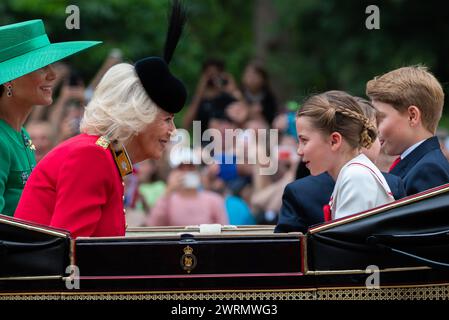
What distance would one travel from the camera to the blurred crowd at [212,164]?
7520 millimetres

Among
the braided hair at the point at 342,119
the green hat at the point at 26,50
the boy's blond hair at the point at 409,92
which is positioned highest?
the green hat at the point at 26,50

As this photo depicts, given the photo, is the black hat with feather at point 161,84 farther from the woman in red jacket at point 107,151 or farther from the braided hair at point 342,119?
the braided hair at point 342,119

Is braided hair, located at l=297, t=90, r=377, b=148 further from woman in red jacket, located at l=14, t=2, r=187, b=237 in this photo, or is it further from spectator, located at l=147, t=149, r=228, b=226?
spectator, located at l=147, t=149, r=228, b=226

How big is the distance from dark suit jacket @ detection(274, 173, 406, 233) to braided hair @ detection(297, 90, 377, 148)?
0.19 m

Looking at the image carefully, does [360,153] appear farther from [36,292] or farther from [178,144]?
[178,144]

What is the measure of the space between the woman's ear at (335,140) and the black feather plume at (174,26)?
2.44 feet

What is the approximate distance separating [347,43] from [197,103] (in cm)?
674

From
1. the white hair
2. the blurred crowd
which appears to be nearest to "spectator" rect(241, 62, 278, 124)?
the blurred crowd

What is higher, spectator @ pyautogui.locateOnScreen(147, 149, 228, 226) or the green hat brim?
spectator @ pyautogui.locateOnScreen(147, 149, 228, 226)

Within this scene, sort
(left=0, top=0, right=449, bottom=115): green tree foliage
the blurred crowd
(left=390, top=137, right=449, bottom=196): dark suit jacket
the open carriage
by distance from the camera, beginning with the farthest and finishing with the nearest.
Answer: (left=0, top=0, right=449, bottom=115): green tree foliage < the blurred crowd < (left=390, top=137, right=449, bottom=196): dark suit jacket < the open carriage

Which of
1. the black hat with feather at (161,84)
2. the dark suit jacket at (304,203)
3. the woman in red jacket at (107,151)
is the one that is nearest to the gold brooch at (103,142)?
the woman in red jacket at (107,151)

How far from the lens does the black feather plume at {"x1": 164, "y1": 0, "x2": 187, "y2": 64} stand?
4.16 meters

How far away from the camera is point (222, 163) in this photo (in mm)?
8516
